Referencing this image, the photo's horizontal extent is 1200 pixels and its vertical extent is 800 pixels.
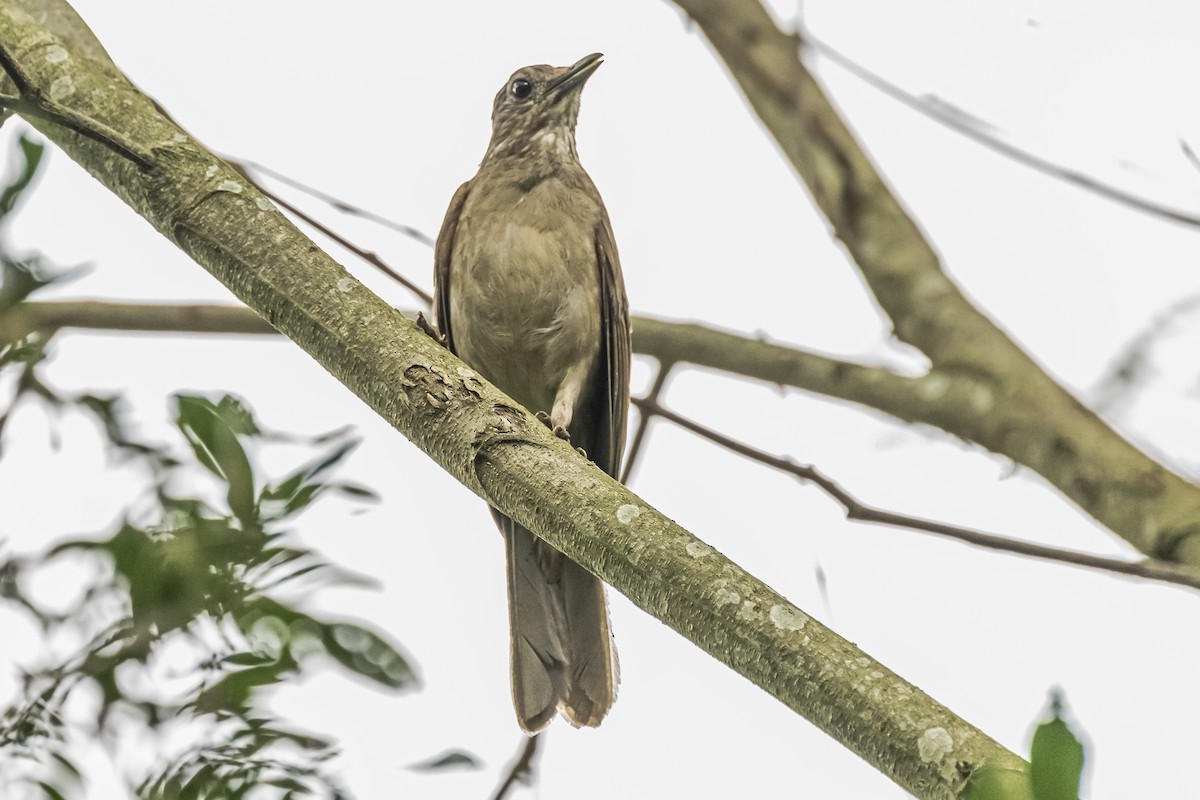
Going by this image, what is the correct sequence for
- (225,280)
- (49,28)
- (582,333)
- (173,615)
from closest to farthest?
(173,615), (225,280), (49,28), (582,333)

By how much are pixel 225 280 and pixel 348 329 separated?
319mm

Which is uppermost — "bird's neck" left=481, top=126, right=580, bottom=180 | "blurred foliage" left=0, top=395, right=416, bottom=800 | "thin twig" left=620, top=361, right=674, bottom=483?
"bird's neck" left=481, top=126, right=580, bottom=180

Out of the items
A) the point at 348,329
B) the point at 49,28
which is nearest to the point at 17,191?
the point at 49,28

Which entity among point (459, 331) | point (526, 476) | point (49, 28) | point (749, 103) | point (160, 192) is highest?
point (749, 103)

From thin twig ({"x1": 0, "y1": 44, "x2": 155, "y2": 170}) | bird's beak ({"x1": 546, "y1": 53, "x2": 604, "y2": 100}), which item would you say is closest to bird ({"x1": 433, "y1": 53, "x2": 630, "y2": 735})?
bird's beak ({"x1": 546, "y1": 53, "x2": 604, "y2": 100})

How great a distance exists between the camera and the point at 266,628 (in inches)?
102

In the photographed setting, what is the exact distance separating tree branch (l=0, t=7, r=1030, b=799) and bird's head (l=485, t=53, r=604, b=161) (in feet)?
9.79

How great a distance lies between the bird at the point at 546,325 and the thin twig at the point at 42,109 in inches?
94.3

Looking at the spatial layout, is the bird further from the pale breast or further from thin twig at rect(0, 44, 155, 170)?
thin twig at rect(0, 44, 155, 170)

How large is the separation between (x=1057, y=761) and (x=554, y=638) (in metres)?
3.24

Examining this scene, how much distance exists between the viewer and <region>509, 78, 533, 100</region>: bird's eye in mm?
6375

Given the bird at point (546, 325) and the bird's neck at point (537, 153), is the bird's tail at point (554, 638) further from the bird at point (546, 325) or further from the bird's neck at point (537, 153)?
the bird's neck at point (537, 153)

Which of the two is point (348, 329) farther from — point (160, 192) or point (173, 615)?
point (173, 615)

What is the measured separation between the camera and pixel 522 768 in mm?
4223
